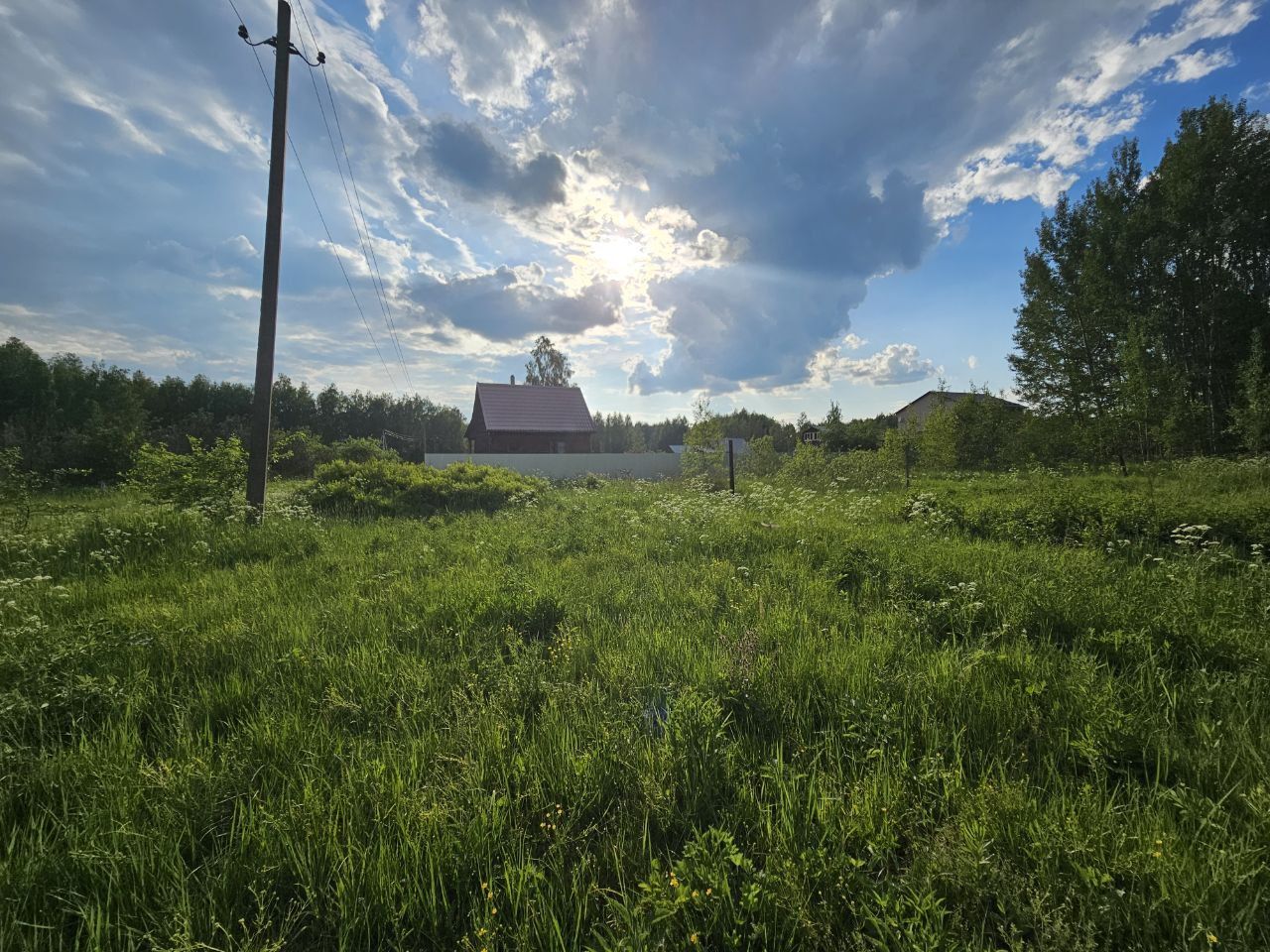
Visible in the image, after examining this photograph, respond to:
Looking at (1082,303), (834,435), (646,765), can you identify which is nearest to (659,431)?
(834,435)

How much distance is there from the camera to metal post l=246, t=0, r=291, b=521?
8188 mm

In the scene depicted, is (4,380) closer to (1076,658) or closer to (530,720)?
(530,720)

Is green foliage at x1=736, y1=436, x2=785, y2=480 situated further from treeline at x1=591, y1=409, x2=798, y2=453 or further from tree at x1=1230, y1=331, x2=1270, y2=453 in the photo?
treeline at x1=591, y1=409, x2=798, y2=453

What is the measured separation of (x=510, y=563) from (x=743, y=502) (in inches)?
240

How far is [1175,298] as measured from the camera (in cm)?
2431

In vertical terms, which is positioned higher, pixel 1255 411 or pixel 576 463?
pixel 1255 411

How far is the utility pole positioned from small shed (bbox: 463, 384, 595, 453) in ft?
76.9

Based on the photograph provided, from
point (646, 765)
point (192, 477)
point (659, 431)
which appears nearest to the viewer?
point (646, 765)

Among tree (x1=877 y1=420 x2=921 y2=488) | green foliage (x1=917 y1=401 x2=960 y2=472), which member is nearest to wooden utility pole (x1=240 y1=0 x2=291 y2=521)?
tree (x1=877 y1=420 x2=921 y2=488)

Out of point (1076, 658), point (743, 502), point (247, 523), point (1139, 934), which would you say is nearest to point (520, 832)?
point (1139, 934)

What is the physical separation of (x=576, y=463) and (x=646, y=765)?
83.4ft

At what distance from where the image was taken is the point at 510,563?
243 inches

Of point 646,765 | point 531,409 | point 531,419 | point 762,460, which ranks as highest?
point 531,409

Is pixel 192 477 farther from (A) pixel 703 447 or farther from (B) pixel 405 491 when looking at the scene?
(A) pixel 703 447
